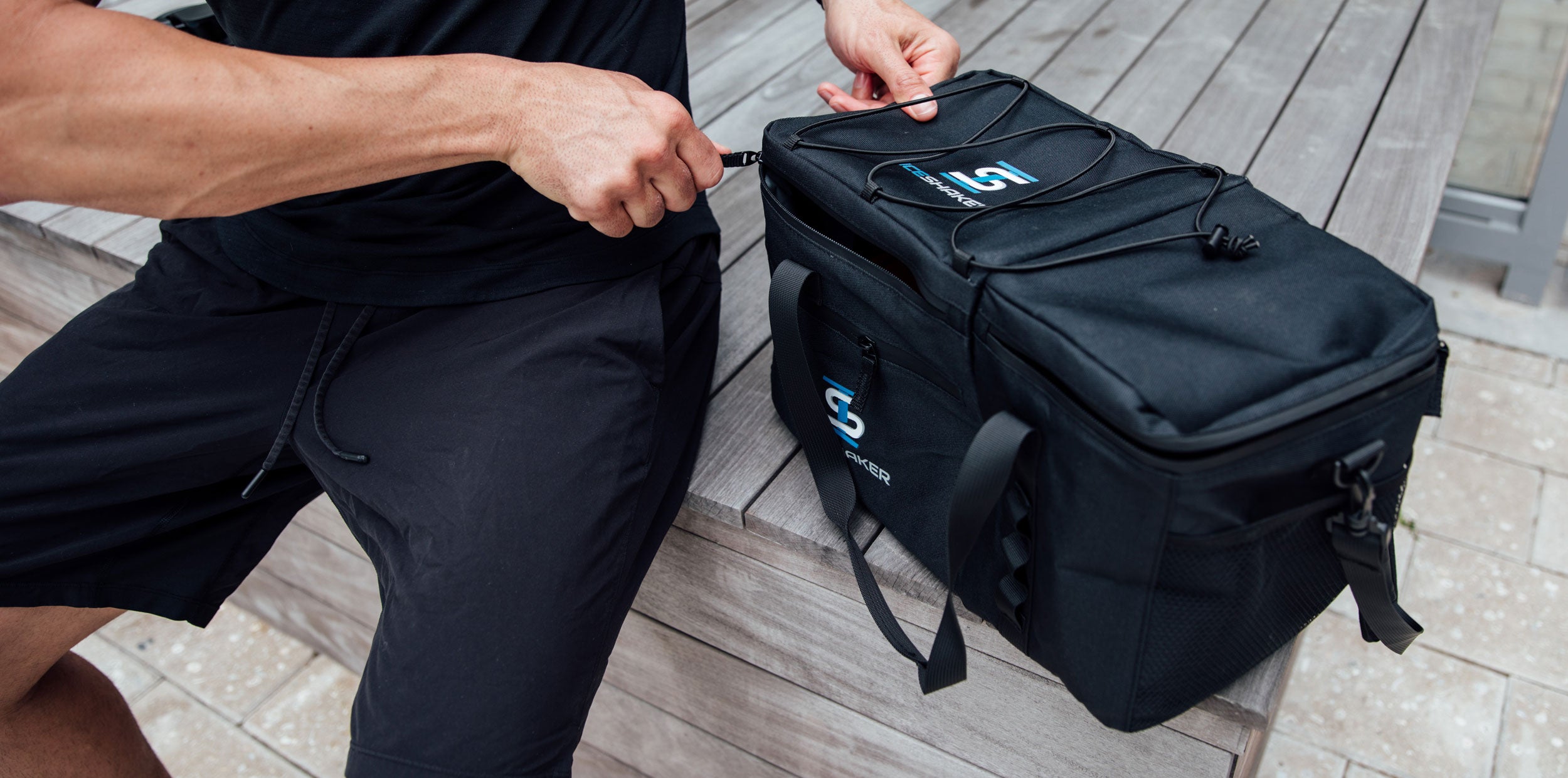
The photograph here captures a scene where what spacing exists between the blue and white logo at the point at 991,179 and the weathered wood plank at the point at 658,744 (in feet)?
2.37

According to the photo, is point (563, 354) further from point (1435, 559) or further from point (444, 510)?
point (1435, 559)

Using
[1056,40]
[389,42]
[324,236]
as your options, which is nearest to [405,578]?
[324,236]

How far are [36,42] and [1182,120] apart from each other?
1448mm

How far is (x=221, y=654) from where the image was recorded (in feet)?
5.83

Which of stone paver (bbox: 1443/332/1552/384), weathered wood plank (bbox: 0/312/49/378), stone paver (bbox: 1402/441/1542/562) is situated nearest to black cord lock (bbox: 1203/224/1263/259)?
stone paver (bbox: 1402/441/1542/562)

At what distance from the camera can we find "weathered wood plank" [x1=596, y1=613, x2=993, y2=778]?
109 centimetres

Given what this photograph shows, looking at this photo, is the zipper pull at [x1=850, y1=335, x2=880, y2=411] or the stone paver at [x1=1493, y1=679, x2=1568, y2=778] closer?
the zipper pull at [x1=850, y1=335, x2=880, y2=411]

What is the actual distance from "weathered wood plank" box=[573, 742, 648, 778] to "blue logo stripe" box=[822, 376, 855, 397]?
72cm

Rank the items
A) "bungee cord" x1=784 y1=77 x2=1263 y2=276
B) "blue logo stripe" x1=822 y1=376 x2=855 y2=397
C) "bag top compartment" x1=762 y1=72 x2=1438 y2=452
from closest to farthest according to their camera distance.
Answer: "bag top compartment" x1=762 y1=72 x2=1438 y2=452
"bungee cord" x1=784 y1=77 x2=1263 y2=276
"blue logo stripe" x1=822 y1=376 x2=855 y2=397

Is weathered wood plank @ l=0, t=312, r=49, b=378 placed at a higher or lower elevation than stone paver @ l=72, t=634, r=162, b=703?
higher

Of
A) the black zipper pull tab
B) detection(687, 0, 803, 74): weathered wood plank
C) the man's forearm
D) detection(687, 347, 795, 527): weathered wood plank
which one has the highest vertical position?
the man's forearm

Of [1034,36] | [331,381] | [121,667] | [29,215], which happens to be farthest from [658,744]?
[1034,36]

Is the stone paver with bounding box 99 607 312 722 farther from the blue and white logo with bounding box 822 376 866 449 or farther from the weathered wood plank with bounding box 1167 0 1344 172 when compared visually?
the weathered wood plank with bounding box 1167 0 1344 172

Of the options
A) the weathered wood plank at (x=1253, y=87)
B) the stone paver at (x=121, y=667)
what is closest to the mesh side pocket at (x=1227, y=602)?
the weathered wood plank at (x=1253, y=87)
